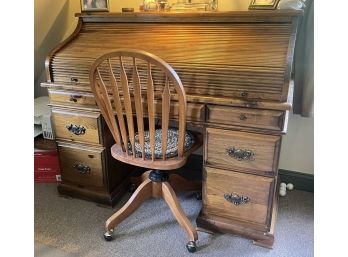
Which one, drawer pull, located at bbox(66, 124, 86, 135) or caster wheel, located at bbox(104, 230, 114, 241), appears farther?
drawer pull, located at bbox(66, 124, 86, 135)

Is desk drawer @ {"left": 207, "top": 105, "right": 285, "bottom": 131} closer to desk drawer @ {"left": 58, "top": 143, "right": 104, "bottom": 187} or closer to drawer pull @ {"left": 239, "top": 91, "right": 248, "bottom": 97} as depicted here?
drawer pull @ {"left": 239, "top": 91, "right": 248, "bottom": 97}

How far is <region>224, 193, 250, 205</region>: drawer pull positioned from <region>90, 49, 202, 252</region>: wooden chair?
24 cm

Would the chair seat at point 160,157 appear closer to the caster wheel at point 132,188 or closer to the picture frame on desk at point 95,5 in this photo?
the caster wheel at point 132,188

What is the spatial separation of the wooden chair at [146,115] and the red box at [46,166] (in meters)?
0.74

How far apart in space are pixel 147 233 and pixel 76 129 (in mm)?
697

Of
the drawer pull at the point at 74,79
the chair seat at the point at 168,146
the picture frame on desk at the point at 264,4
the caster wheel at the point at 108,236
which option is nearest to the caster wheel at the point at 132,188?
the caster wheel at the point at 108,236

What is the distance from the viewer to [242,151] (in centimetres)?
137

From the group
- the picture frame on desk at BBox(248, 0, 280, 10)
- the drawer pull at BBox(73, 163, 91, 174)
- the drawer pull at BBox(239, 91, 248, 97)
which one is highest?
the picture frame on desk at BBox(248, 0, 280, 10)

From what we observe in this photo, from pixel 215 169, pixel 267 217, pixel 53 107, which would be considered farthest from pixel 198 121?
pixel 53 107

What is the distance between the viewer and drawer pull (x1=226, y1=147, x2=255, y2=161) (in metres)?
1.36

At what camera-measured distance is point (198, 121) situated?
1.40m

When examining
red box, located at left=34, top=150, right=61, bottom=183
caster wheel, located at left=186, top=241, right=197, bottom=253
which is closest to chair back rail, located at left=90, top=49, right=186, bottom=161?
caster wheel, located at left=186, top=241, right=197, bottom=253

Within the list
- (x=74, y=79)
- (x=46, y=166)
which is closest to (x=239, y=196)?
(x=74, y=79)
